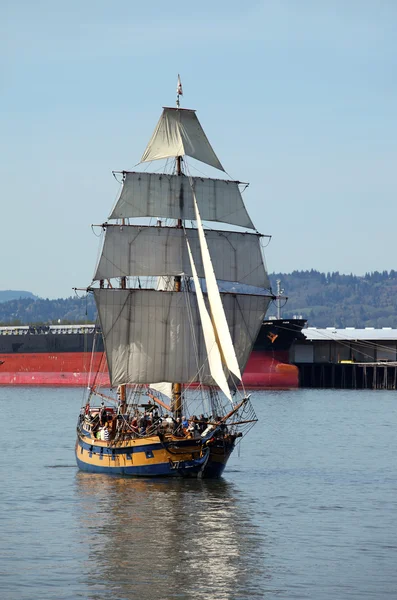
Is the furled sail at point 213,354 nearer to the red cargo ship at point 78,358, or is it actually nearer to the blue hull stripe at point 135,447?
the blue hull stripe at point 135,447

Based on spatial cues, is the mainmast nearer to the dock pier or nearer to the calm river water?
the calm river water

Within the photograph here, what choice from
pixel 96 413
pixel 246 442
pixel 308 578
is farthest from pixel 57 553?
pixel 246 442

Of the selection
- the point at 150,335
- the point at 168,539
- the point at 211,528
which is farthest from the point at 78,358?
the point at 168,539

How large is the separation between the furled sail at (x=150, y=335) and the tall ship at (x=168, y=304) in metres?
0.04

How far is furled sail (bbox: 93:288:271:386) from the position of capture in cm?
4497

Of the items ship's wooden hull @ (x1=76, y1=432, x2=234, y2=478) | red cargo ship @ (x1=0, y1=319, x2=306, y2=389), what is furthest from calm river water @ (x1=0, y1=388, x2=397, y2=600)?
red cargo ship @ (x1=0, y1=319, x2=306, y2=389)

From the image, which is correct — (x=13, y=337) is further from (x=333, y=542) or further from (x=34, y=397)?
(x=333, y=542)

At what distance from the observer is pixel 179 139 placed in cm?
4781

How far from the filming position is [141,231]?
4700 centimetres

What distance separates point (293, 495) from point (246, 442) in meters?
18.6

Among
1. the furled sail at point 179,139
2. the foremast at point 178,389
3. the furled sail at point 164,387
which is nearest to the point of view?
the foremast at point 178,389

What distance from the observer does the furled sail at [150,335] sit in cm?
4497

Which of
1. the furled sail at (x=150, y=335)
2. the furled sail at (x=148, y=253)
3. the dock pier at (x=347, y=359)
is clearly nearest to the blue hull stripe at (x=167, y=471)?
the furled sail at (x=150, y=335)

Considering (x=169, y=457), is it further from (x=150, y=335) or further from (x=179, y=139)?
(x=179, y=139)
